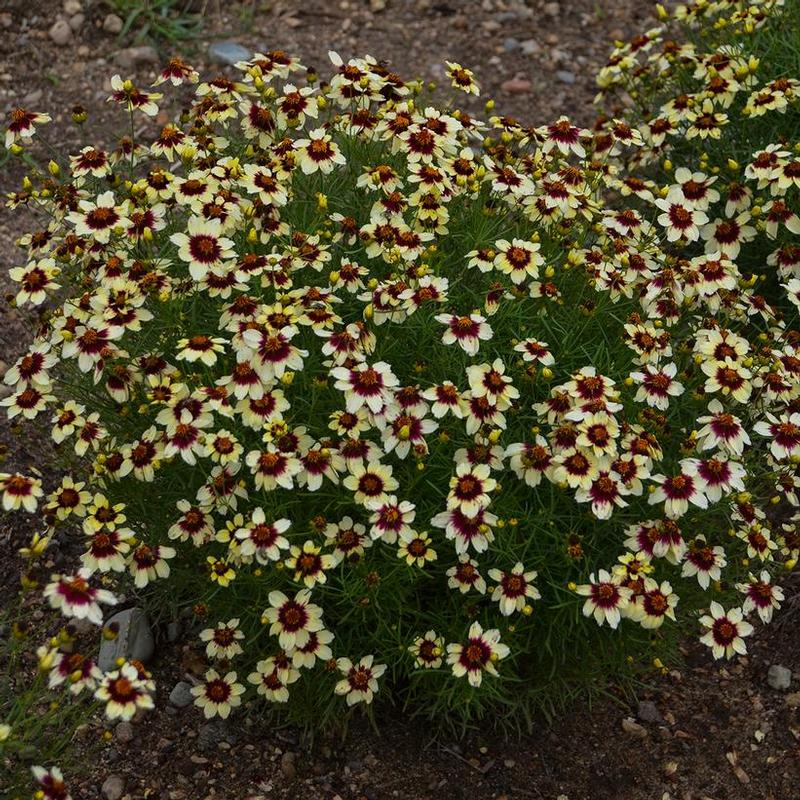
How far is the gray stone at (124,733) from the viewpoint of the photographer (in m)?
4.29

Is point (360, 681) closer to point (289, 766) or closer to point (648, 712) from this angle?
point (289, 766)

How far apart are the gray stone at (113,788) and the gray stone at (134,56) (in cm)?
541

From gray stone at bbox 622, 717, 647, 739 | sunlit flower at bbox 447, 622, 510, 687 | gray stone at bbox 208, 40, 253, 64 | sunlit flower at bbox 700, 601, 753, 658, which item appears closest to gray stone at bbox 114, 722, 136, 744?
sunlit flower at bbox 447, 622, 510, 687

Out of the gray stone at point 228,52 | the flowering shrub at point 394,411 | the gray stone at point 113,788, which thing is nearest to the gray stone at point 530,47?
the gray stone at point 228,52

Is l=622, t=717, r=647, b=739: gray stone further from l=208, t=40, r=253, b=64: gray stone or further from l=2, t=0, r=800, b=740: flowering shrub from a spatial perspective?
l=208, t=40, r=253, b=64: gray stone

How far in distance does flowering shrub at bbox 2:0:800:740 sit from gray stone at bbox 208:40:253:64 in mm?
3366

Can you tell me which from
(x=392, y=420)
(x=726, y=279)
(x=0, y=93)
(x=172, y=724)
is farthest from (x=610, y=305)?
(x=0, y=93)

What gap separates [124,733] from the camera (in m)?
4.31

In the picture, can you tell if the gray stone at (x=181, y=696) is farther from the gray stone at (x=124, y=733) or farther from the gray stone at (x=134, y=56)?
the gray stone at (x=134, y=56)

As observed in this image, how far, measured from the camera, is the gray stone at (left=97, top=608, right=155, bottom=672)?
4.45 meters

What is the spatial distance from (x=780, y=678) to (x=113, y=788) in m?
2.87

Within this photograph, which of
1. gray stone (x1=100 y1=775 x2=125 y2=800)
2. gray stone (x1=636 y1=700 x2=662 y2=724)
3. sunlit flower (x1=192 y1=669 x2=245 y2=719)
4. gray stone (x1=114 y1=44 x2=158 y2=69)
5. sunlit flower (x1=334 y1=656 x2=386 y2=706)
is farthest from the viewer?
gray stone (x1=114 y1=44 x2=158 y2=69)

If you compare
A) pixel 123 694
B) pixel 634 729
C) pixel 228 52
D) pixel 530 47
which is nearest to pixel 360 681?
pixel 123 694

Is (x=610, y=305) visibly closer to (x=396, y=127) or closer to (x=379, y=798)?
(x=396, y=127)
